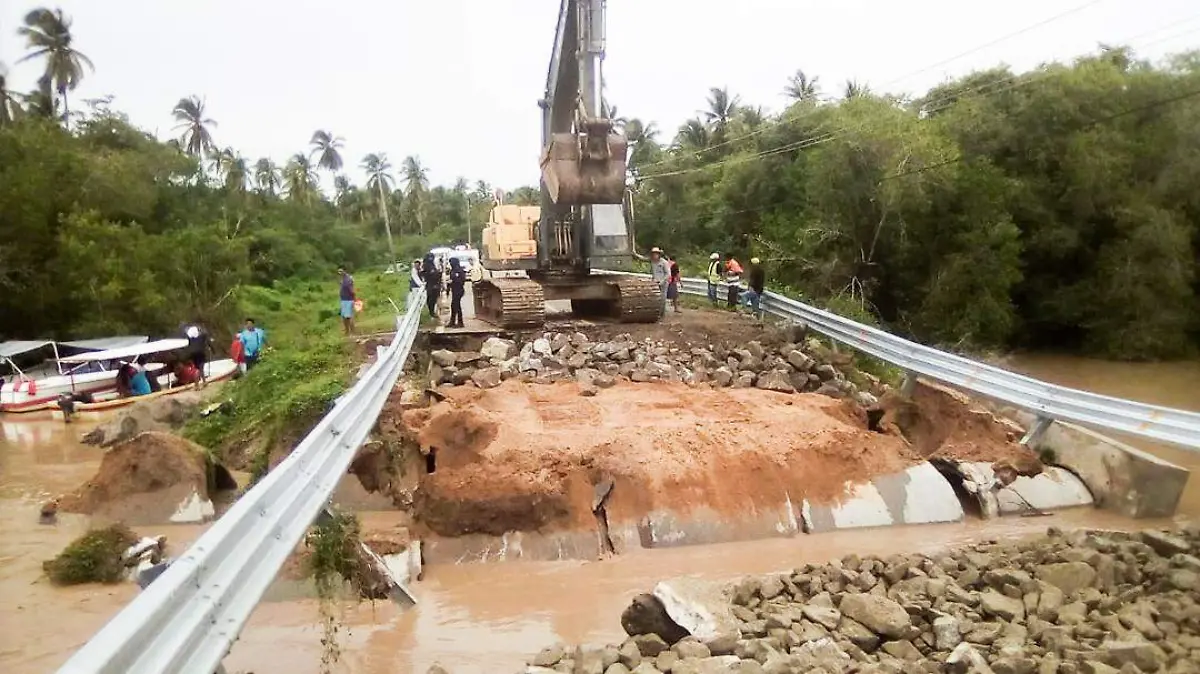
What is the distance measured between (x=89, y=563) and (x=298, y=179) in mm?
61170

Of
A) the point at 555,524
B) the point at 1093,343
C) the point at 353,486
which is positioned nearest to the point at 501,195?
the point at 353,486

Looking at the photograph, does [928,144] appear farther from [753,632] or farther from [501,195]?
[753,632]

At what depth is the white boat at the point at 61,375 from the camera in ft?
58.7

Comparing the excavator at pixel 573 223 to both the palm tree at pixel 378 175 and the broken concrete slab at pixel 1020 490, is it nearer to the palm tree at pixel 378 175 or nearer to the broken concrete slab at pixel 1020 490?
the broken concrete slab at pixel 1020 490

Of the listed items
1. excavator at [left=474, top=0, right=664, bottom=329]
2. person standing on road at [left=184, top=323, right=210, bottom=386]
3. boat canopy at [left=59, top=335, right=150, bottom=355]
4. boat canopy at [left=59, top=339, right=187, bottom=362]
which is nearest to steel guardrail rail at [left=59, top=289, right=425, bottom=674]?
excavator at [left=474, top=0, right=664, bottom=329]

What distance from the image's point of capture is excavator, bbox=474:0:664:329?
40.9 feet

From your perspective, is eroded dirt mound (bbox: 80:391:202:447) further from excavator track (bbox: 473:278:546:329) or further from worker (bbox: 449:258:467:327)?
excavator track (bbox: 473:278:546:329)

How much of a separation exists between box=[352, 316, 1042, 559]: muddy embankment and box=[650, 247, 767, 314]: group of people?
143 inches

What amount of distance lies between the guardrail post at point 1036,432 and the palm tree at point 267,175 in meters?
60.6

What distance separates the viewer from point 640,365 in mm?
12016

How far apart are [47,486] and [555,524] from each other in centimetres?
865

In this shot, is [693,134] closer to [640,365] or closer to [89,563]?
[640,365]

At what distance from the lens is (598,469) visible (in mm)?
8367

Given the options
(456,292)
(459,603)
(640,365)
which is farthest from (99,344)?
(459,603)
